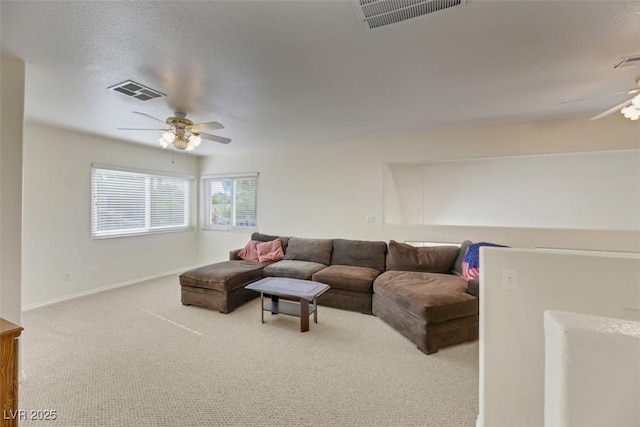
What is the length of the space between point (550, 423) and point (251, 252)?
14.1 ft

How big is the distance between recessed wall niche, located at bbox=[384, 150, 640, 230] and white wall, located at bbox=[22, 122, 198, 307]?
176 inches

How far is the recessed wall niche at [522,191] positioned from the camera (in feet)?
11.4

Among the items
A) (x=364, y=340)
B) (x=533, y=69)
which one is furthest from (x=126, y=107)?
(x=533, y=69)

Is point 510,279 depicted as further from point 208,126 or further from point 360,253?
point 208,126

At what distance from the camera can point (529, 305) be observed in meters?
1.48

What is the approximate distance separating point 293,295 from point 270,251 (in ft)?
5.85

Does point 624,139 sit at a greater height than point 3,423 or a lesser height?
greater

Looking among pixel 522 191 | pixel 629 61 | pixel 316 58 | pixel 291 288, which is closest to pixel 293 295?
pixel 291 288

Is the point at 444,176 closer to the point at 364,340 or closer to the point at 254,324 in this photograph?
the point at 364,340

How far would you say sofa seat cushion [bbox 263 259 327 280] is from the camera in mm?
3811

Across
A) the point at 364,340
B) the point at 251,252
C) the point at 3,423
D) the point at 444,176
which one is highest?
the point at 444,176

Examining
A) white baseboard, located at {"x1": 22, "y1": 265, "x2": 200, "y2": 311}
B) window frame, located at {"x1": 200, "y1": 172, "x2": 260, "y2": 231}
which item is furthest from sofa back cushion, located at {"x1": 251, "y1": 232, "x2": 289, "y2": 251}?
white baseboard, located at {"x1": 22, "y1": 265, "x2": 200, "y2": 311}

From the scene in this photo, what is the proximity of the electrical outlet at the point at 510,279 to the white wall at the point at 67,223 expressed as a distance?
5195mm

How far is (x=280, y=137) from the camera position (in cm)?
426
